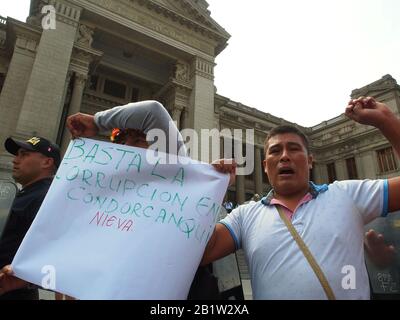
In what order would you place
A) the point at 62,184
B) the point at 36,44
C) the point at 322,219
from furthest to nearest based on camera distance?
1. the point at 36,44
2. the point at 62,184
3. the point at 322,219

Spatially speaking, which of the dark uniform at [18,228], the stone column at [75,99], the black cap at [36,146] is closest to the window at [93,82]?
the stone column at [75,99]

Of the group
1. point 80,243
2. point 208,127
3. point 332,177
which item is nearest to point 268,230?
point 80,243

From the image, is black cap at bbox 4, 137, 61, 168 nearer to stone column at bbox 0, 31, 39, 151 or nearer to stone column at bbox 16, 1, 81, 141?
stone column at bbox 16, 1, 81, 141

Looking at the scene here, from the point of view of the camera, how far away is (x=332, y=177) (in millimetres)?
29891

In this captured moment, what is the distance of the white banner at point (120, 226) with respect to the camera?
1.23m

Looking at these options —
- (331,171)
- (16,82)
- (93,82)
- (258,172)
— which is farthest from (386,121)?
(331,171)

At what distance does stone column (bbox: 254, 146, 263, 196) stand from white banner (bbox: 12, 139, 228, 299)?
953 inches

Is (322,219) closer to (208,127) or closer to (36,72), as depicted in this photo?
(36,72)

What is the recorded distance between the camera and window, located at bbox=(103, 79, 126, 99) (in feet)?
60.8

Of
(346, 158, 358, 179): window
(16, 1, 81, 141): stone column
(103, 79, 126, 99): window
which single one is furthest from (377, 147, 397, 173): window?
(16, 1, 81, 141): stone column

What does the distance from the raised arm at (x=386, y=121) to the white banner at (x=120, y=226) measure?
85cm

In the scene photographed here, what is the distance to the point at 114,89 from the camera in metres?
18.8

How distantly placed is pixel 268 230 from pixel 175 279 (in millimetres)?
555

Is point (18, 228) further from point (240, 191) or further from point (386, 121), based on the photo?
point (240, 191)
